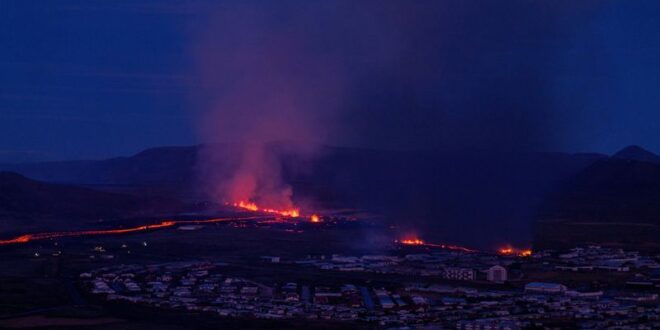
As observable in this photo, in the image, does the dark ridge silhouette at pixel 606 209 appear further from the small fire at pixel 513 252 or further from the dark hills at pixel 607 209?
the small fire at pixel 513 252

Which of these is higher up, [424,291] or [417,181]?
[417,181]

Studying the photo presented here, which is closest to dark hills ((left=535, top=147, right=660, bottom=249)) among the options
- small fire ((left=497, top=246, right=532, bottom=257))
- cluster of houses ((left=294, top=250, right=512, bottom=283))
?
small fire ((left=497, top=246, right=532, bottom=257))

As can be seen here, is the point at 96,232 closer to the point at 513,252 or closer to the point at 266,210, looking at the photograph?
the point at 266,210

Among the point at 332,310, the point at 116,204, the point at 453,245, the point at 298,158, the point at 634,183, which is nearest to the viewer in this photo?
the point at 332,310

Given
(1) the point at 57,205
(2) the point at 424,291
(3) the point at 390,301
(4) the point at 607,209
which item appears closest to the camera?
(3) the point at 390,301

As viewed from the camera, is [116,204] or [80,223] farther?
[116,204]

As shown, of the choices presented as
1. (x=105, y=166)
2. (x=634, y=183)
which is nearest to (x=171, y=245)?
(x=634, y=183)

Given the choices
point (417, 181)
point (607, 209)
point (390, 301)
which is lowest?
point (390, 301)

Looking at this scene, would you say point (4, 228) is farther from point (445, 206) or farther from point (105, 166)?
point (105, 166)

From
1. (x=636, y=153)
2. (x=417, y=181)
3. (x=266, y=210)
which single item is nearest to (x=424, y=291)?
(x=266, y=210)

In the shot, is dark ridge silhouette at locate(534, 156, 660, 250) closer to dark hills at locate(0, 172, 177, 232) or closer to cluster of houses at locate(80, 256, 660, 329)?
cluster of houses at locate(80, 256, 660, 329)
